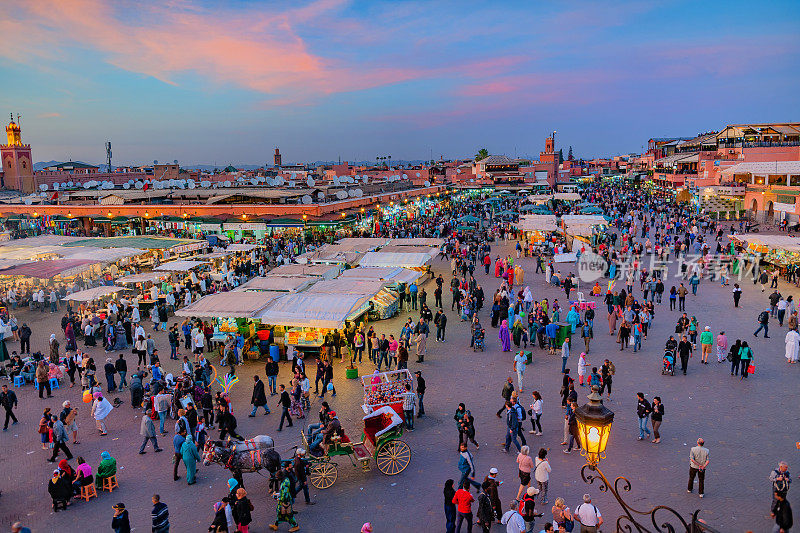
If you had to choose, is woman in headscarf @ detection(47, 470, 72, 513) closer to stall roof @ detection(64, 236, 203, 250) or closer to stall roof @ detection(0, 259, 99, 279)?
stall roof @ detection(0, 259, 99, 279)

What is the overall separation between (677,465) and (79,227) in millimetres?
45705

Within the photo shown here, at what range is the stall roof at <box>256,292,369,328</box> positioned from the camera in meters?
14.9

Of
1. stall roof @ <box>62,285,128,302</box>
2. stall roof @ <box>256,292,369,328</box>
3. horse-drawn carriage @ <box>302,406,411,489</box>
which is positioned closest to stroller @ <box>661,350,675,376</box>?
horse-drawn carriage @ <box>302,406,411,489</box>

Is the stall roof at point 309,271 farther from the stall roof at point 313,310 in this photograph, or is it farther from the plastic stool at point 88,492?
the plastic stool at point 88,492

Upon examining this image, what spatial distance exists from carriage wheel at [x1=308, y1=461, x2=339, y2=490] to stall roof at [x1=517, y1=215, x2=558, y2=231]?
2452 centimetres

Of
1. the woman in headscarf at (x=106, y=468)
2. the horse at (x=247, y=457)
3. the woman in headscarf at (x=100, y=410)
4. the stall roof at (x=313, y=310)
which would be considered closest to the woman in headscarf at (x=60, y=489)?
the woman in headscarf at (x=106, y=468)

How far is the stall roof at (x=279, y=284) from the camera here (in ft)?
58.3

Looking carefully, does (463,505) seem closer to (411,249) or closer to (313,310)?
(313,310)

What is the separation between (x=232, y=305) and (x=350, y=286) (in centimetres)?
373

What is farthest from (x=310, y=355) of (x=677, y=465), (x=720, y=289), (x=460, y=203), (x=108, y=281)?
(x=460, y=203)

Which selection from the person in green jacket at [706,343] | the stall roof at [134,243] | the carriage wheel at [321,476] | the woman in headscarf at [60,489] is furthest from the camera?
the stall roof at [134,243]

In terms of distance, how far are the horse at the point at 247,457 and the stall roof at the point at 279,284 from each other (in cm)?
916

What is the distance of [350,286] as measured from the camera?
1777cm

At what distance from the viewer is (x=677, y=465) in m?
9.13
